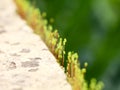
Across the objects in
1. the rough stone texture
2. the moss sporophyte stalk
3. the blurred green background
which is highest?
the blurred green background

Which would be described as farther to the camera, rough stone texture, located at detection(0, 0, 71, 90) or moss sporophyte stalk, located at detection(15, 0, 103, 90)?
rough stone texture, located at detection(0, 0, 71, 90)

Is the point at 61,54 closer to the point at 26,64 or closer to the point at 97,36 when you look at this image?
the point at 26,64

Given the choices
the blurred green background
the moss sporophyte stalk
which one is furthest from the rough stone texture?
the blurred green background

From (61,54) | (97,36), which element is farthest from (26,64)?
(97,36)

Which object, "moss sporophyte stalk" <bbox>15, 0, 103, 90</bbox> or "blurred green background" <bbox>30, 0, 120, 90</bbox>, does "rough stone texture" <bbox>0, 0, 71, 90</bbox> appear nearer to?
"moss sporophyte stalk" <bbox>15, 0, 103, 90</bbox>

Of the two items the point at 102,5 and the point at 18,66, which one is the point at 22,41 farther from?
the point at 102,5
